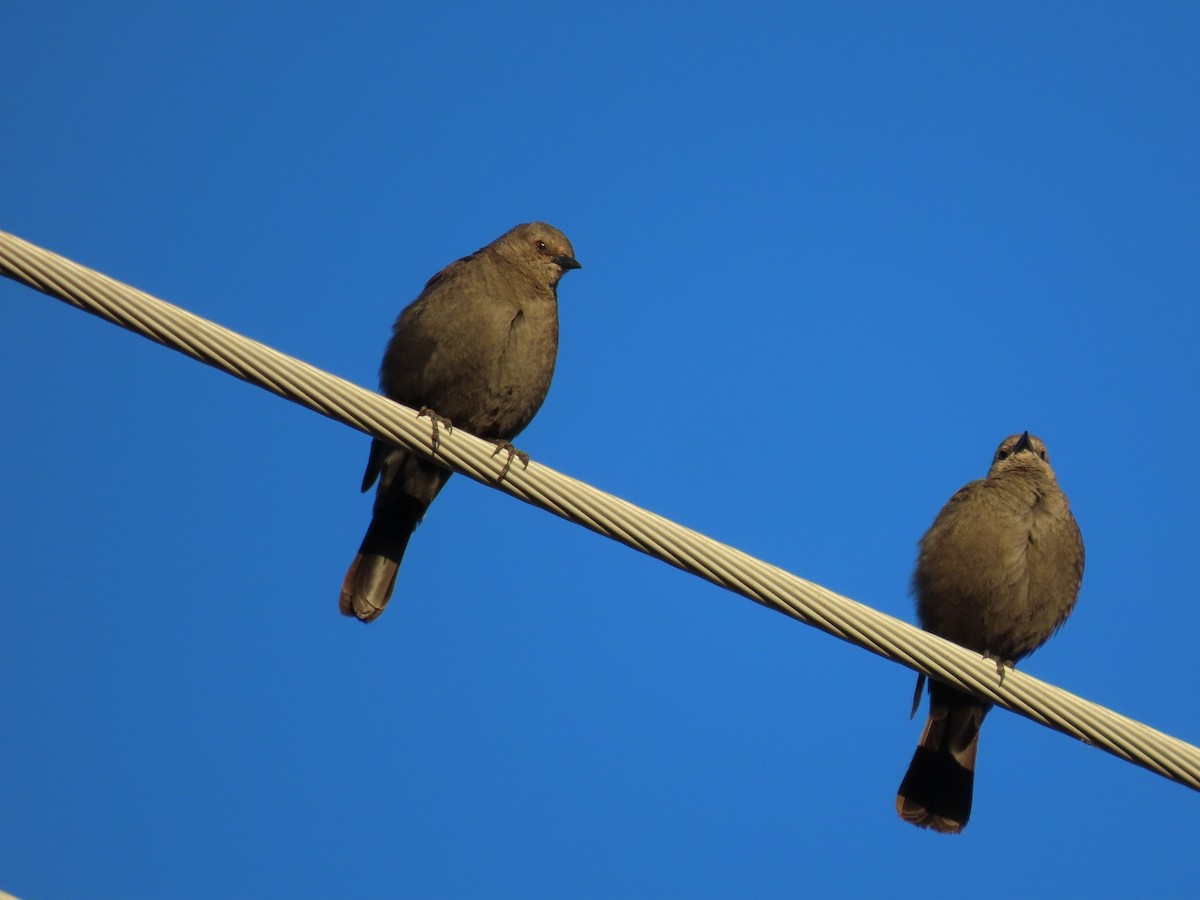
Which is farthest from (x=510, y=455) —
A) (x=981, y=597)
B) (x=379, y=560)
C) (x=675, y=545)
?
(x=981, y=597)

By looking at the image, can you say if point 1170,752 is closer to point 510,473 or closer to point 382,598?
point 510,473

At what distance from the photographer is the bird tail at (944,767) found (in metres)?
7.41

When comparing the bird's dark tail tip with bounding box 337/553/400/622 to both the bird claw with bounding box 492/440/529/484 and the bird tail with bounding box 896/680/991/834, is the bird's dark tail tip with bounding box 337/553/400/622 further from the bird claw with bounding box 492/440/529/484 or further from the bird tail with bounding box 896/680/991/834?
the bird tail with bounding box 896/680/991/834

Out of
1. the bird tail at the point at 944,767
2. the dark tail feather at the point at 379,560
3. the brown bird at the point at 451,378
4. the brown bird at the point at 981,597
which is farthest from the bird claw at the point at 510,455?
the bird tail at the point at 944,767

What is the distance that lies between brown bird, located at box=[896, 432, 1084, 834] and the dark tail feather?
3037mm

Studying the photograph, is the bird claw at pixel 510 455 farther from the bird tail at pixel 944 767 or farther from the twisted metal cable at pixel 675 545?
the bird tail at pixel 944 767

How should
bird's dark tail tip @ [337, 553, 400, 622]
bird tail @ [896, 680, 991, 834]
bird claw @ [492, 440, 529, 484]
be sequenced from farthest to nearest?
bird tail @ [896, 680, 991, 834] → bird's dark tail tip @ [337, 553, 400, 622] → bird claw @ [492, 440, 529, 484]

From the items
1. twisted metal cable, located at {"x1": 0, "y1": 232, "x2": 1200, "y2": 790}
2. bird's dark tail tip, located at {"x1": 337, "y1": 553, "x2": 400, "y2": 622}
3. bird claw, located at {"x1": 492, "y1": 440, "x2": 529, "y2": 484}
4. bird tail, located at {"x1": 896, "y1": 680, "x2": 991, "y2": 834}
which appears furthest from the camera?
bird tail, located at {"x1": 896, "y1": 680, "x2": 991, "y2": 834}

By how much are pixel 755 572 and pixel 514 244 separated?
4.01m

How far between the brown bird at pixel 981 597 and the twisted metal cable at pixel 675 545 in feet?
8.87

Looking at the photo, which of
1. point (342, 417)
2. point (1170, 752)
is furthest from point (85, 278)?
point (1170, 752)

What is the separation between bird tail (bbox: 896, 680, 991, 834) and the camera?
7.41 m

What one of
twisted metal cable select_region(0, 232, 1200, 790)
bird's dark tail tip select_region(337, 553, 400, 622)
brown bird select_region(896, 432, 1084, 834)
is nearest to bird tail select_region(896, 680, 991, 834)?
brown bird select_region(896, 432, 1084, 834)

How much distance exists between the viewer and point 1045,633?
300 inches
